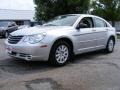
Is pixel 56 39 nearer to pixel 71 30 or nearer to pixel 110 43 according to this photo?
pixel 71 30

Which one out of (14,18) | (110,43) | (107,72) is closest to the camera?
(107,72)

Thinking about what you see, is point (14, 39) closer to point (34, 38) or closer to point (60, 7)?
point (34, 38)

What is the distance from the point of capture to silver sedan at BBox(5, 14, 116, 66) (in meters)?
7.38

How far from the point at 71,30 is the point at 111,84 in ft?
8.38

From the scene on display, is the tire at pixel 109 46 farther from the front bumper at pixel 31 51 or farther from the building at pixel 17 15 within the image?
the building at pixel 17 15

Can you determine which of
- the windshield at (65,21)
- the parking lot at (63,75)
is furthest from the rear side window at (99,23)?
the parking lot at (63,75)

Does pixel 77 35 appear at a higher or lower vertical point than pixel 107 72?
higher

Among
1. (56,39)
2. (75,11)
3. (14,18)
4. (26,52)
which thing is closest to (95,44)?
(56,39)

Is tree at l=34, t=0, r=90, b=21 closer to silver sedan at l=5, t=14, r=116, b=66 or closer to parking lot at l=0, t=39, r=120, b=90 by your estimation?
silver sedan at l=5, t=14, r=116, b=66

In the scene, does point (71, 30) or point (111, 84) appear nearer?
point (111, 84)

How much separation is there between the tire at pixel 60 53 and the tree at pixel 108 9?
2168 cm

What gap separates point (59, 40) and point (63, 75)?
130 centimetres

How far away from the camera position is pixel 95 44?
9.20 meters

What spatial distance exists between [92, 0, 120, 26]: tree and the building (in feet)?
59.6
